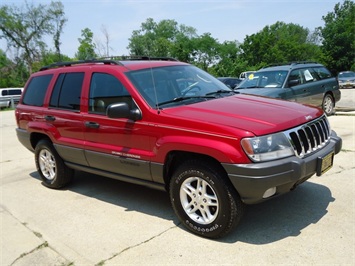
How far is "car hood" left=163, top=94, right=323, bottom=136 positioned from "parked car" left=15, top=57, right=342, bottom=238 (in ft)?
0.04

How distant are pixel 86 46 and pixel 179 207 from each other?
53473 mm

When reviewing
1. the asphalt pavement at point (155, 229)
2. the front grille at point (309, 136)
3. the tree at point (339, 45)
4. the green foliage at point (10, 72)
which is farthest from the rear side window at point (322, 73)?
the green foliage at point (10, 72)

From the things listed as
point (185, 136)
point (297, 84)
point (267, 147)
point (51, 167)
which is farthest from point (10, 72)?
point (267, 147)

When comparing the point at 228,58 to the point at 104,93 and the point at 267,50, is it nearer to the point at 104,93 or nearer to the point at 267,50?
the point at 267,50

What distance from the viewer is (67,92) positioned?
5016 millimetres

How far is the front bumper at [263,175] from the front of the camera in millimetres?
3104

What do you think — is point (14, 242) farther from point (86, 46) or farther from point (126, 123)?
point (86, 46)

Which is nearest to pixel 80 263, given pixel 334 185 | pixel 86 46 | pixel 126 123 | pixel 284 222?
pixel 126 123

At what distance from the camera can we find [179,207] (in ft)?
12.2

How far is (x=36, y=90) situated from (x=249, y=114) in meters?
3.84

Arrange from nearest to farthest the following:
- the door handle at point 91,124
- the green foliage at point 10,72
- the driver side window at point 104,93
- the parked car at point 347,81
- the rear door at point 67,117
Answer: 1. the driver side window at point 104,93
2. the door handle at point 91,124
3. the rear door at point 67,117
4. the parked car at point 347,81
5. the green foliage at point 10,72

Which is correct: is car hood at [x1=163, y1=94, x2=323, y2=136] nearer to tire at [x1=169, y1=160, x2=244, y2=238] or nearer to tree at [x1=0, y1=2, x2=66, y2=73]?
tire at [x1=169, y1=160, x2=244, y2=238]

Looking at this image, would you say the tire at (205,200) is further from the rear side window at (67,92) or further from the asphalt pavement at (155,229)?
the rear side window at (67,92)

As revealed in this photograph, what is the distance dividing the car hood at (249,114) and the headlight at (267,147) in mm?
66
